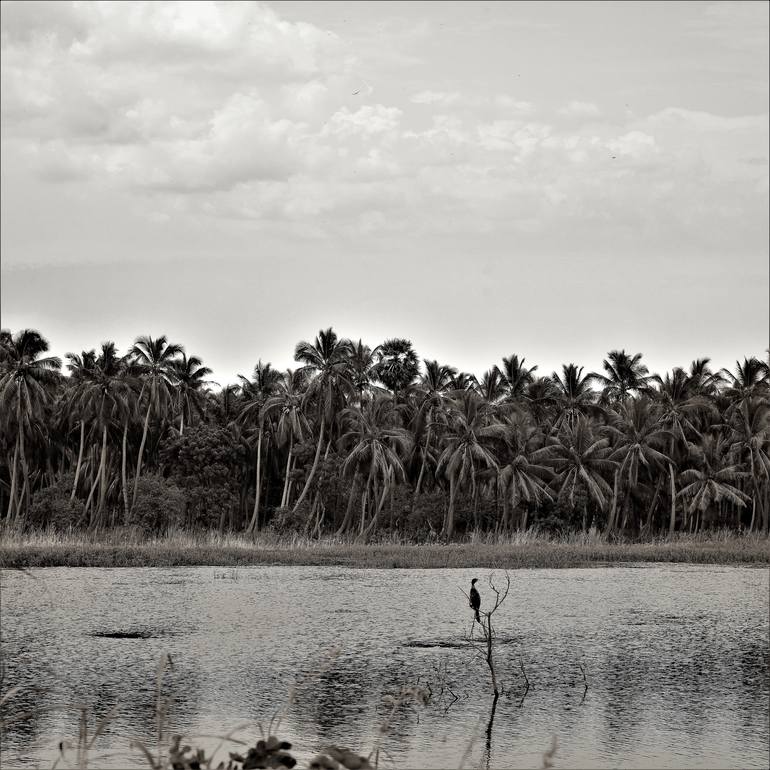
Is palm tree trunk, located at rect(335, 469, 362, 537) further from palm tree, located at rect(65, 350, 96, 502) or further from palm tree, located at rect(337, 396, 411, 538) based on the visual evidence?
palm tree, located at rect(65, 350, 96, 502)

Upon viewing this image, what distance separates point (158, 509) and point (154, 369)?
13.8 m

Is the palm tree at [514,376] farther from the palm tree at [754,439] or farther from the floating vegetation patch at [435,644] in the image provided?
the floating vegetation patch at [435,644]

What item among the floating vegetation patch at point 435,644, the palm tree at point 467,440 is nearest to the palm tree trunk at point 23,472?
the palm tree at point 467,440

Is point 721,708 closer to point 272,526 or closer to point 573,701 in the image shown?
point 573,701

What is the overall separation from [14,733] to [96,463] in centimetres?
7705

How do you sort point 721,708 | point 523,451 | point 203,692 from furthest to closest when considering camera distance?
point 523,451, point 203,692, point 721,708

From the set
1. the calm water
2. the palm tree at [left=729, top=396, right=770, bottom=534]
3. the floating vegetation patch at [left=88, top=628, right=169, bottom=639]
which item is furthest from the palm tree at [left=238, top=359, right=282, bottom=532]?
the floating vegetation patch at [left=88, top=628, right=169, bottom=639]

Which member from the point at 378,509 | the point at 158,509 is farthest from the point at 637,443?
the point at 158,509

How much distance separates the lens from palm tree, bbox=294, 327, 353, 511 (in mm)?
80125

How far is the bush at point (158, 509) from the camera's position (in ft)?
246

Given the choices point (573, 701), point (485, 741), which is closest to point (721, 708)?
point (573, 701)

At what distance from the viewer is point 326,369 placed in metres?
80.1

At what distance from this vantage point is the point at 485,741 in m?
16.8

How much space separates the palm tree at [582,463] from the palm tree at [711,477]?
6.11 m
